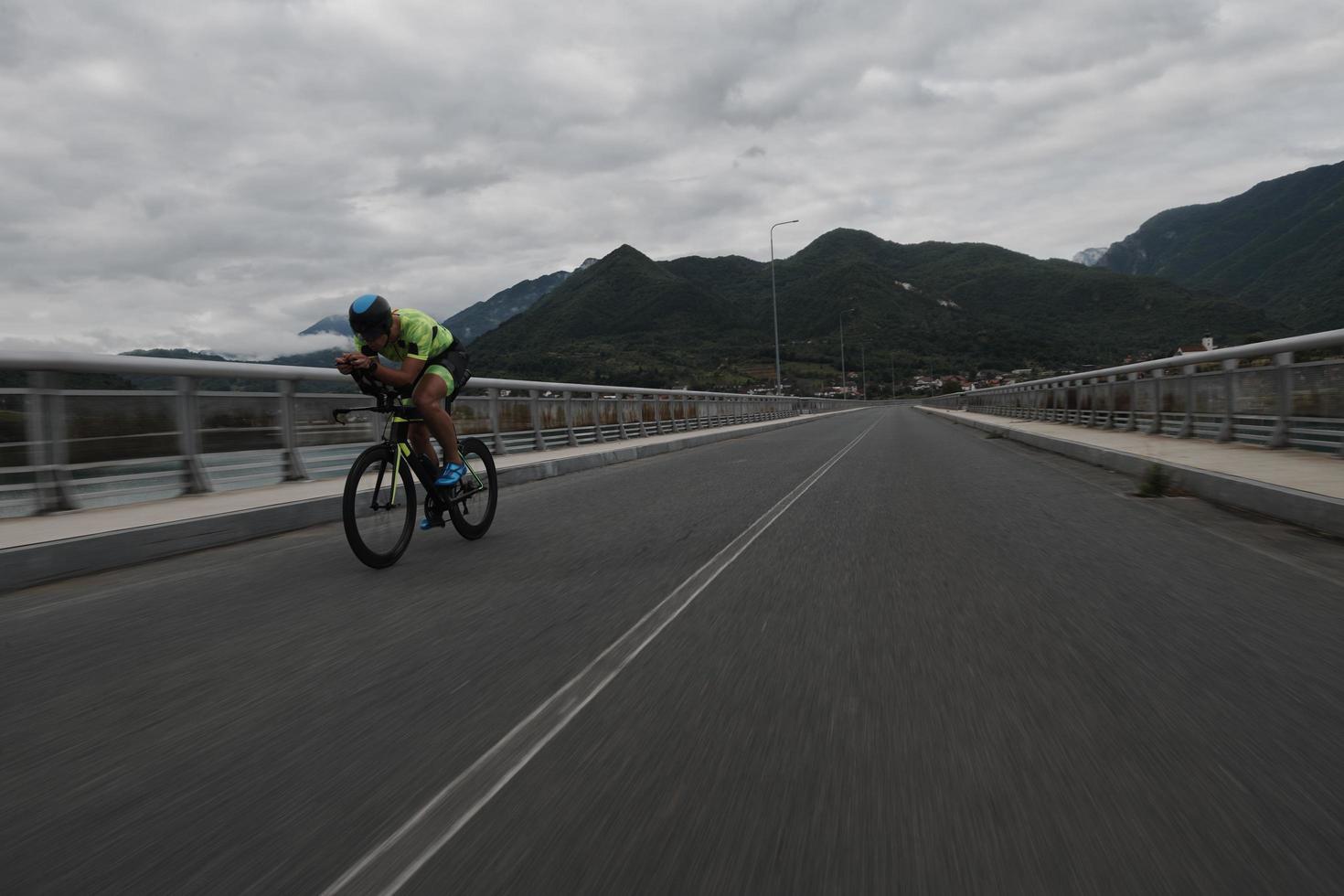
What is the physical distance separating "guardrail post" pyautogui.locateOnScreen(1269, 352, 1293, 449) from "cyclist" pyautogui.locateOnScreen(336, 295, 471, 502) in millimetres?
9585

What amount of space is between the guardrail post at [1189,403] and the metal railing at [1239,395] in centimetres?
1

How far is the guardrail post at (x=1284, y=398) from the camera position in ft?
34.4

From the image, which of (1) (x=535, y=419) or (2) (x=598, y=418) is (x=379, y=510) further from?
(2) (x=598, y=418)

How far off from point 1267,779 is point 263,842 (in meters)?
2.71

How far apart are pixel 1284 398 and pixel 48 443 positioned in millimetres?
13337

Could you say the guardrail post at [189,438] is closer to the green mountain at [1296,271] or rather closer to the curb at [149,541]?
the curb at [149,541]

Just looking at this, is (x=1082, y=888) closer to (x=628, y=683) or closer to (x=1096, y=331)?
(x=628, y=683)

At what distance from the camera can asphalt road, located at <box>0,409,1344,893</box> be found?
212 cm

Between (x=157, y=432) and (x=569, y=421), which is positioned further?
(x=569, y=421)

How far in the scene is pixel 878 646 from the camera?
3.91 metres

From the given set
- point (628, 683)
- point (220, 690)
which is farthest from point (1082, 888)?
point (220, 690)

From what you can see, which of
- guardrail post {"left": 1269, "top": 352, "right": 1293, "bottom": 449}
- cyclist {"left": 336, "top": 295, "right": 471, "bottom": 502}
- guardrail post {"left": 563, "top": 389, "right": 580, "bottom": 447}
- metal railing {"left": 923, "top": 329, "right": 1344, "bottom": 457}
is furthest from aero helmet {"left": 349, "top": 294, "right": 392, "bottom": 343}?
guardrail post {"left": 563, "top": 389, "right": 580, "bottom": 447}

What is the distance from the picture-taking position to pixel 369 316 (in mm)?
6078

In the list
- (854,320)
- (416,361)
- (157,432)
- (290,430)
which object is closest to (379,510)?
(416,361)
